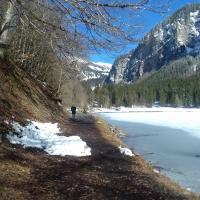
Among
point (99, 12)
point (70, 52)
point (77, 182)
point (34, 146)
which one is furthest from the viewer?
point (34, 146)

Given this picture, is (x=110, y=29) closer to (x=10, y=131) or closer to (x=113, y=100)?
(x=10, y=131)

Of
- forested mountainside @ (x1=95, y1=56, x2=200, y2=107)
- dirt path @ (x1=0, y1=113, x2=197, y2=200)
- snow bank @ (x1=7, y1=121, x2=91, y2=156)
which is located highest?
forested mountainside @ (x1=95, y1=56, x2=200, y2=107)

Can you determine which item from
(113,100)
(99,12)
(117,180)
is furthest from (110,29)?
(113,100)

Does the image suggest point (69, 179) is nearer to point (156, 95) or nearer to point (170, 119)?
point (170, 119)

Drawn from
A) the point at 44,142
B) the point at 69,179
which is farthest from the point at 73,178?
the point at 44,142

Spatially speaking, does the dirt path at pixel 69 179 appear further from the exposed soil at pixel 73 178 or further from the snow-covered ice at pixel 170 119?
the snow-covered ice at pixel 170 119

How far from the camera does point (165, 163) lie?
20156mm

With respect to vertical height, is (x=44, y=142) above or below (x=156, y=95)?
below

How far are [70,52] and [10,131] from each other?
5.61 m

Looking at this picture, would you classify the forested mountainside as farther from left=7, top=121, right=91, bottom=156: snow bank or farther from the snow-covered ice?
left=7, top=121, right=91, bottom=156: snow bank

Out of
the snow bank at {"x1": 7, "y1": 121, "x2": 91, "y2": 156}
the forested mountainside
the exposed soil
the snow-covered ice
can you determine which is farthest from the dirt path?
the forested mountainside

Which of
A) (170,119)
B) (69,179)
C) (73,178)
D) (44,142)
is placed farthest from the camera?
(170,119)

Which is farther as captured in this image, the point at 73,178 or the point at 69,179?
the point at 73,178

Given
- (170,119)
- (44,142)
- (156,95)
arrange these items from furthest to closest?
(156,95)
(170,119)
(44,142)
